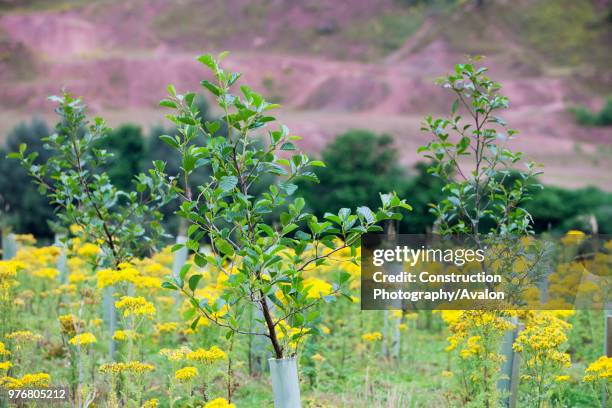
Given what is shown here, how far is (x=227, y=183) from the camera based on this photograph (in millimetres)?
3162

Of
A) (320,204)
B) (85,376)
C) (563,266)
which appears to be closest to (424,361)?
(563,266)

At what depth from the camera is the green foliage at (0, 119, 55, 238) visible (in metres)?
22.5

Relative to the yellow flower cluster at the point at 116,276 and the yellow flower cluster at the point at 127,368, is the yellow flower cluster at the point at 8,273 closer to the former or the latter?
the yellow flower cluster at the point at 116,276

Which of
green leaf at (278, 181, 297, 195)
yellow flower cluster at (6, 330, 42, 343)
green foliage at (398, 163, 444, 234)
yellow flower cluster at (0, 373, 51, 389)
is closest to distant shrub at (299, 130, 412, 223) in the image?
green foliage at (398, 163, 444, 234)

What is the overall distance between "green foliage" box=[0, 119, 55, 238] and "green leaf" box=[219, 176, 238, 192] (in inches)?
619

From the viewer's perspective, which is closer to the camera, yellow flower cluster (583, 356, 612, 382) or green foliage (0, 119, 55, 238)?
yellow flower cluster (583, 356, 612, 382)

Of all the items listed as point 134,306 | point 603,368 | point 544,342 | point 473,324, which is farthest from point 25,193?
point 603,368

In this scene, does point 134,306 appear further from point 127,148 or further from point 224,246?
point 127,148

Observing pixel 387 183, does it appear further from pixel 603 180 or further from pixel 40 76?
pixel 40 76

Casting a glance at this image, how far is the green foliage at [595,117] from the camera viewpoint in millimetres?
49531

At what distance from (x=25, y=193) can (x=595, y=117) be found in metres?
36.3

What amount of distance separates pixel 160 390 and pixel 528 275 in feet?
7.20

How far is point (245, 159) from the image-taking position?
134 inches

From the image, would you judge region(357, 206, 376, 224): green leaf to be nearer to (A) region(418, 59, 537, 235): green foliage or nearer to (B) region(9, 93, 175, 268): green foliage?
(A) region(418, 59, 537, 235): green foliage
